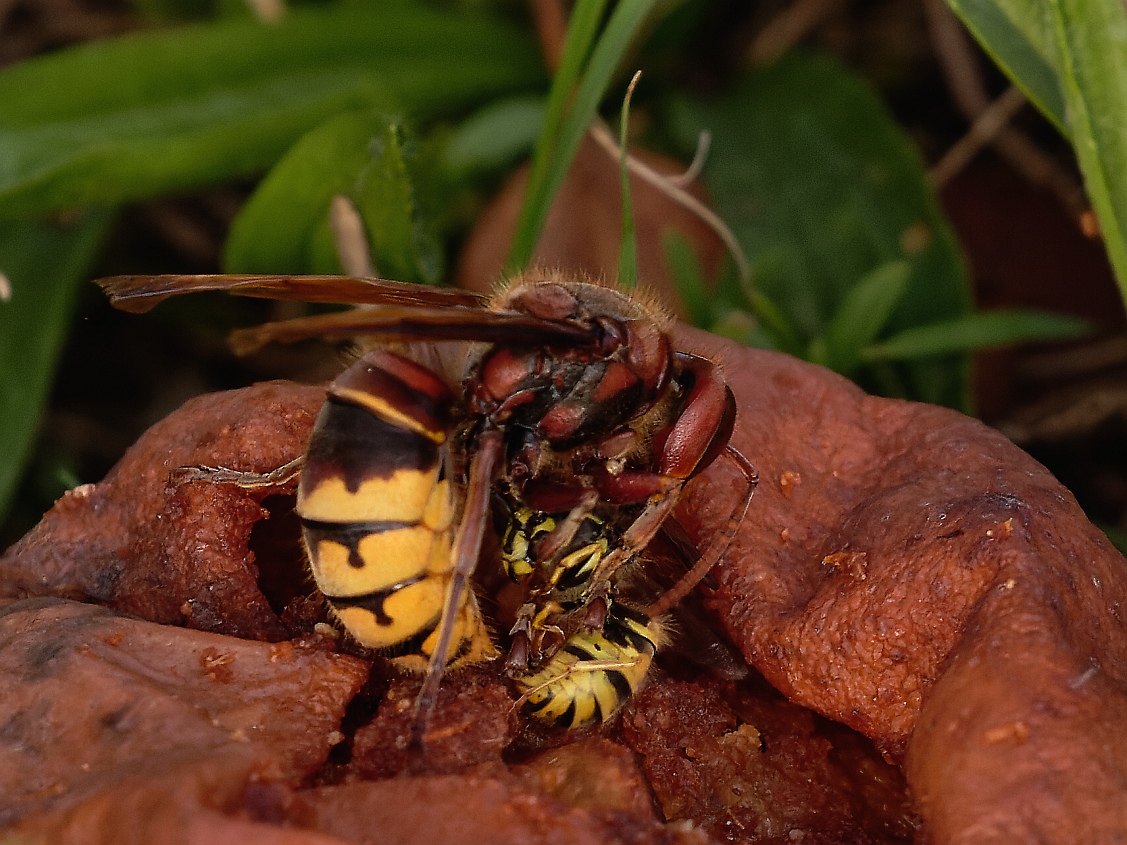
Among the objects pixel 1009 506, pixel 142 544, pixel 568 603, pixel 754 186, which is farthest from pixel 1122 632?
pixel 754 186

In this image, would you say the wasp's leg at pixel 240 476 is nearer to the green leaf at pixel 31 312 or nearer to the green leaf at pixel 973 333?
the green leaf at pixel 31 312

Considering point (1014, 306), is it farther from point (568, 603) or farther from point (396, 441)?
point (396, 441)

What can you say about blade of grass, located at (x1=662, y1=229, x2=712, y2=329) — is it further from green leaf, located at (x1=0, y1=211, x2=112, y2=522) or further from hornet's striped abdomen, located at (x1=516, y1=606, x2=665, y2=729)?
green leaf, located at (x1=0, y1=211, x2=112, y2=522)

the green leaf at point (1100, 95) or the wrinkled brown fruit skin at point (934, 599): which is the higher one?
the green leaf at point (1100, 95)

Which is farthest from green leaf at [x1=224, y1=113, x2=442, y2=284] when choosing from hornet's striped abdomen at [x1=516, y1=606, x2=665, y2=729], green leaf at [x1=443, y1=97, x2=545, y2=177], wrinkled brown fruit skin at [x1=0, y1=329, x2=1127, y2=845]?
hornet's striped abdomen at [x1=516, y1=606, x2=665, y2=729]

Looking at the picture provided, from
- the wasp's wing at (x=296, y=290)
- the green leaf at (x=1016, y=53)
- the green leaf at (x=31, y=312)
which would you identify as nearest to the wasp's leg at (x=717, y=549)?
the wasp's wing at (x=296, y=290)

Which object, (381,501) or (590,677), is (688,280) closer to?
(590,677)
